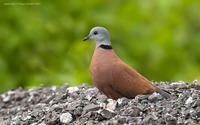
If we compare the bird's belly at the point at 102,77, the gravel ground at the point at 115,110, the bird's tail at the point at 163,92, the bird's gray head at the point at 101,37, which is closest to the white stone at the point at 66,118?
the gravel ground at the point at 115,110

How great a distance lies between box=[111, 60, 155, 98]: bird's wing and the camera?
8852 millimetres

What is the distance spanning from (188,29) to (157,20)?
130 centimetres

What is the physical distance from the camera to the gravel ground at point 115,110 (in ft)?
26.4

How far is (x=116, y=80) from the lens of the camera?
8836 mm

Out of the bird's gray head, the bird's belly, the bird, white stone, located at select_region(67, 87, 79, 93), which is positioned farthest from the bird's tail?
white stone, located at select_region(67, 87, 79, 93)

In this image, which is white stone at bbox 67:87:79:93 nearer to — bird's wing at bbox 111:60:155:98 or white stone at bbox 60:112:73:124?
bird's wing at bbox 111:60:155:98

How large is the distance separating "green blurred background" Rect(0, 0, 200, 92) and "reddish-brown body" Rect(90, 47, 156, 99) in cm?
521

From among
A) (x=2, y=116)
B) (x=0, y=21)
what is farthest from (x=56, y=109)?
(x=0, y=21)

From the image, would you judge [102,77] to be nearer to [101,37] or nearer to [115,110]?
[115,110]

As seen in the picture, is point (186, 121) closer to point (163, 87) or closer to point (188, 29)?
point (163, 87)

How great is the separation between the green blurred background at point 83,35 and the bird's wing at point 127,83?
5.22 meters

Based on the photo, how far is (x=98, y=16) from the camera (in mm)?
14734

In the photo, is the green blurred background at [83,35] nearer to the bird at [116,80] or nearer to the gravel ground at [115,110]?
the gravel ground at [115,110]

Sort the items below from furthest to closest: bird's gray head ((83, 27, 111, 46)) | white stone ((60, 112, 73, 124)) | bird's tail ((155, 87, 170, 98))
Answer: bird's gray head ((83, 27, 111, 46)) → bird's tail ((155, 87, 170, 98)) → white stone ((60, 112, 73, 124))
